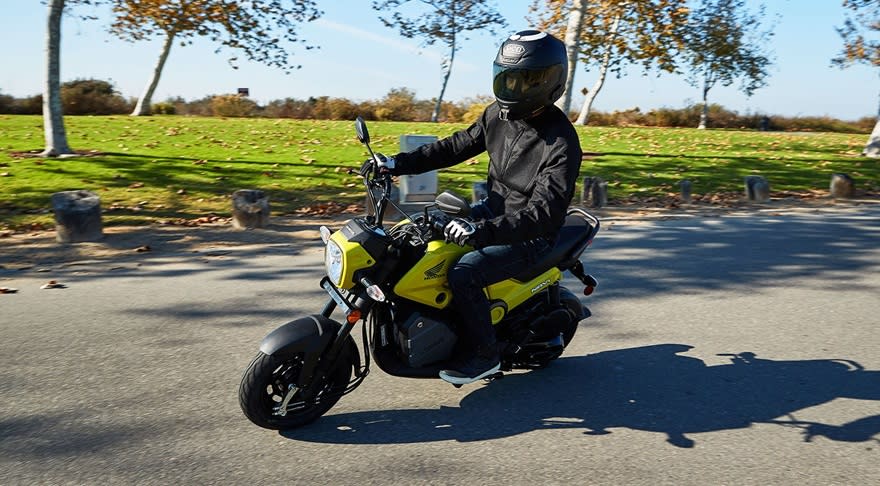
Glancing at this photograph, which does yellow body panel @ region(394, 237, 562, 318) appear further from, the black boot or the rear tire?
the rear tire

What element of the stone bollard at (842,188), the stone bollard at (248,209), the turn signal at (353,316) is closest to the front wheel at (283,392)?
the turn signal at (353,316)

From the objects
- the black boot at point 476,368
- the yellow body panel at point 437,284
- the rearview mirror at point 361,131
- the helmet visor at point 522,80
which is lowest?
the black boot at point 476,368

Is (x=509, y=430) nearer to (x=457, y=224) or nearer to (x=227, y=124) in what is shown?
(x=457, y=224)

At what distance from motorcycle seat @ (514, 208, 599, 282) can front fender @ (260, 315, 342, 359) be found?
1.17 meters

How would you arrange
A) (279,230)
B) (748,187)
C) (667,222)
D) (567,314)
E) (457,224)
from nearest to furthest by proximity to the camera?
(457,224) < (567,314) < (279,230) < (667,222) < (748,187)

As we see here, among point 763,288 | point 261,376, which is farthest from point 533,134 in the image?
point 763,288

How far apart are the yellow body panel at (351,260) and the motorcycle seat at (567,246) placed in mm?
1015

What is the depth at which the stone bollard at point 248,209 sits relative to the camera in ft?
32.4

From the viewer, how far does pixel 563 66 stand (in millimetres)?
4273

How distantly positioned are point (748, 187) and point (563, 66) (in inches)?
411

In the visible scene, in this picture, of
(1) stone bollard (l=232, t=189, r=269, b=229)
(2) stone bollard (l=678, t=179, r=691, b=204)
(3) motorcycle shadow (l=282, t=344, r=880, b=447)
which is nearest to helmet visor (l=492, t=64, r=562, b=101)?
(3) motorcycle shadow (l=282, t=344, r=880, b=447)

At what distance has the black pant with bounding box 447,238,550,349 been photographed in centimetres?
411

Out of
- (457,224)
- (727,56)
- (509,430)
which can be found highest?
(727,56)

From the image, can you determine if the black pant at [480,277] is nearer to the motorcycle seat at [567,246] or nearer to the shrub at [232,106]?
the motorcycle seat at [567,246]
